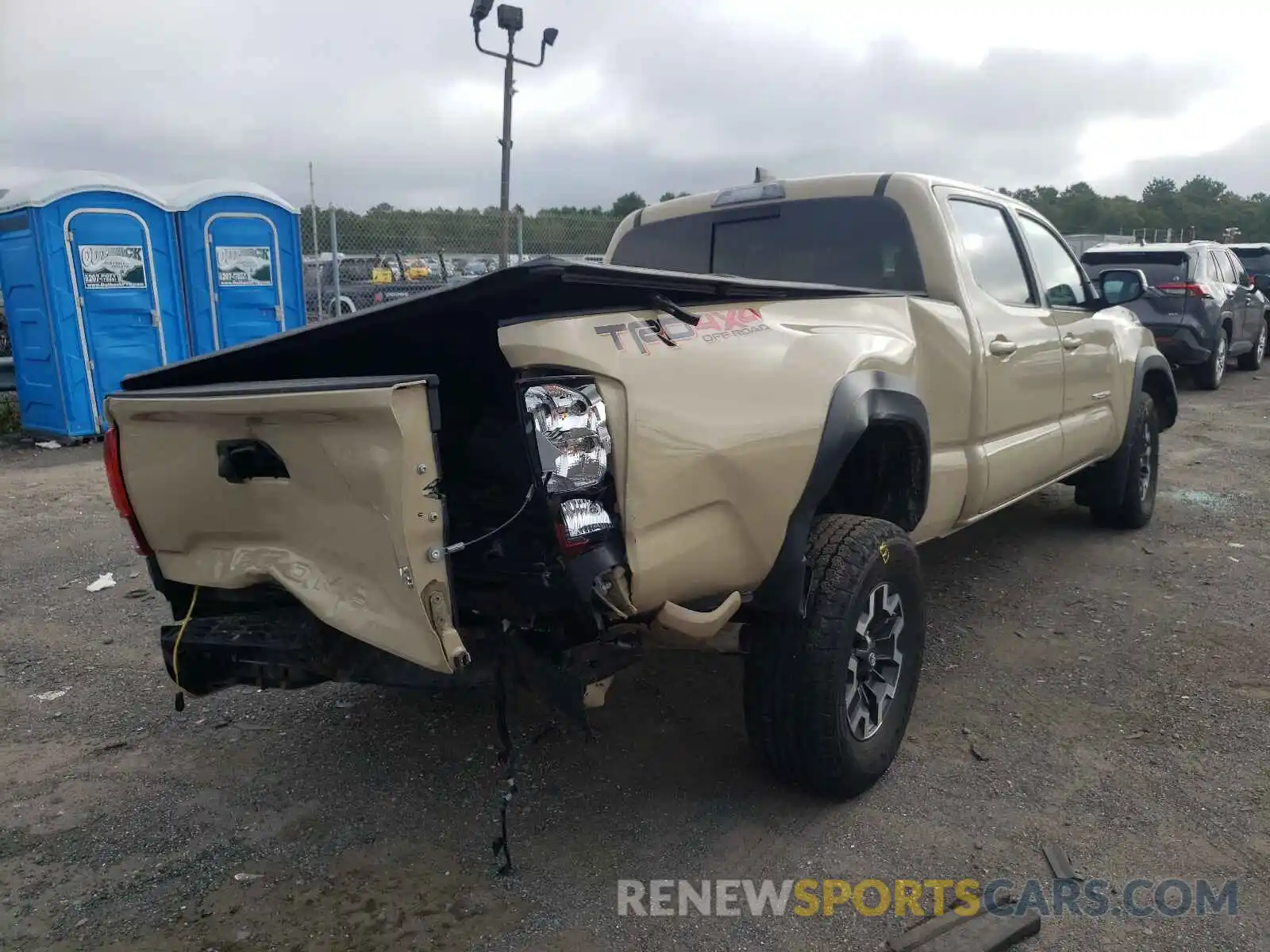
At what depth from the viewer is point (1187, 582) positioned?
5070 mm

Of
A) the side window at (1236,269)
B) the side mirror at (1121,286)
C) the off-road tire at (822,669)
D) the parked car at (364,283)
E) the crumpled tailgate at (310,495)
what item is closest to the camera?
the crumpled tailgate at (310,495)

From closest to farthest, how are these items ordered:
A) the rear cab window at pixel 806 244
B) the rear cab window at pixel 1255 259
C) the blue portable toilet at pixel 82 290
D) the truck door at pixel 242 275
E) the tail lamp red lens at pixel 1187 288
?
the rear cab window at pixel 806 244 < the blue portable toilet at pixel 82 290 < the truck door at pixel 242 275 < the tail lamp red lens at pixel 1187 288 < the rear cab window at pixel 1255 259

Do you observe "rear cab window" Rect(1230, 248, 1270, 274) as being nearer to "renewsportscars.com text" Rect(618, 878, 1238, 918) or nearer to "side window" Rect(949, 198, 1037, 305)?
"side window" Rect(949, 198, 1037, 305)

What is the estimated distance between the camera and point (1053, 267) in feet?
16.4

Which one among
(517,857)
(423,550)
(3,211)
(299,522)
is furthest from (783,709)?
(3,211)

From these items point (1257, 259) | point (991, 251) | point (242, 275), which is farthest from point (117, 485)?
point (1257, 259)

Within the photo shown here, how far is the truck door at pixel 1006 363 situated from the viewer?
3934 millimetres

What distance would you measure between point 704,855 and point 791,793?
16.8 inches

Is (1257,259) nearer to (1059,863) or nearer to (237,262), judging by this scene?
(237,262)

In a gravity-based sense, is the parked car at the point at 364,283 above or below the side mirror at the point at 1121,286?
below

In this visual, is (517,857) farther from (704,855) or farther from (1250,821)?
(1250,821)

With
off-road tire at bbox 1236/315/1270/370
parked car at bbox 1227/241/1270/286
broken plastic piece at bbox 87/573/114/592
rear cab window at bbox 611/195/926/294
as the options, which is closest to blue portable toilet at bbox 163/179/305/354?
broken plastic piece at bbox 87/573/114/592

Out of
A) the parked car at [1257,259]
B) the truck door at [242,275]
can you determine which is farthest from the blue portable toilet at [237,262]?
the parked car at [1257,259]

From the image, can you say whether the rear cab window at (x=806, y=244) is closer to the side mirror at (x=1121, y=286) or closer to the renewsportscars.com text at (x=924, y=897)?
the side mirror at (x=1121, y=286)
